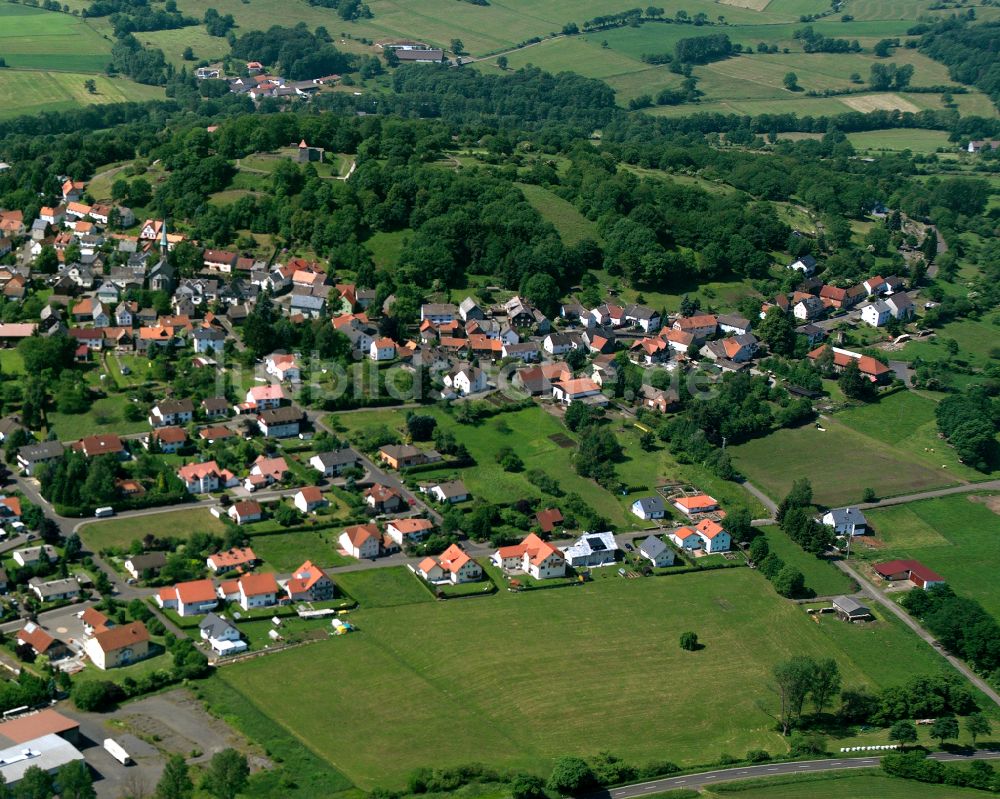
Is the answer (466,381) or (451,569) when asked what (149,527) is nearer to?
(451,569)

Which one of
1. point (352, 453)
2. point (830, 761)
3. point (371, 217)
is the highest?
point (371, 217)

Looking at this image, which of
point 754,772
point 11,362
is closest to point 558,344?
point 11,362

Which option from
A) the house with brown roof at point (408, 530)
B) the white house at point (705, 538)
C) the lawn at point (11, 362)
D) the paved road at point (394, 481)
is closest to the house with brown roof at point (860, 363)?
the white house at point (705, 538)

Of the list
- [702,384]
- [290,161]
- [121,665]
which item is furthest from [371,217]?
[121,665]

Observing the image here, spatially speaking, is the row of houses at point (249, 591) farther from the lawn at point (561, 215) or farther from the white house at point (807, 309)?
the white house at point (807, 309)

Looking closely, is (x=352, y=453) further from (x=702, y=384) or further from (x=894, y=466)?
(x=894, y=466)

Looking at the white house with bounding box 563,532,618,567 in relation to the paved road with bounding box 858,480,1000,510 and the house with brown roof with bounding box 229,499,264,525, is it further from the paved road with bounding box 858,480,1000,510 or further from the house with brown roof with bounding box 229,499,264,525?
the paved road with bounding box 858,480,1000,510

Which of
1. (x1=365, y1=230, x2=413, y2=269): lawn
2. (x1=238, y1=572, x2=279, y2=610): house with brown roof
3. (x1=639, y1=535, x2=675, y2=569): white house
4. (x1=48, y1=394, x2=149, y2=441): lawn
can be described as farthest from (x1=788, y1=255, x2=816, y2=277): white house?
(x1=238, y1=572, x2=279, y2=610): house with brown roof
